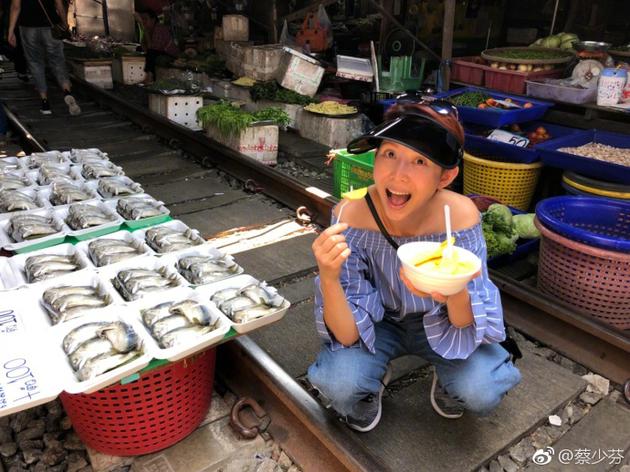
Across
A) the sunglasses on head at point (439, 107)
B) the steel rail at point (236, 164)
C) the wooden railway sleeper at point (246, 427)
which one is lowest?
the wooden railway sleeper at point (246, 427)

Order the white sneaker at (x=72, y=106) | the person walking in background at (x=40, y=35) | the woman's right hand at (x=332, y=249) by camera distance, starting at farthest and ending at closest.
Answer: the white sneaker at (x=72, y=106)
the person walking in background at (x=40, y=35)
the woman's right hand at (x=332, y=249)

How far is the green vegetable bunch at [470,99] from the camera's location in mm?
6012

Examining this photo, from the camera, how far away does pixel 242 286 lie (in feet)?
9.64

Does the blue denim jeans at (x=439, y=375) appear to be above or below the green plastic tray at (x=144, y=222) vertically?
below

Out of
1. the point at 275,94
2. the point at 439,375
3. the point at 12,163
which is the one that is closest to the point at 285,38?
the point at 275,94

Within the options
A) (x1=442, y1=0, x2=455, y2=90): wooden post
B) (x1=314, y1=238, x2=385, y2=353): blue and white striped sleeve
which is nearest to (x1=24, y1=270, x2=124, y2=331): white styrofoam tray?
(x1=314, y1=238, x2=385, y2=353): blue and white striped sleeve

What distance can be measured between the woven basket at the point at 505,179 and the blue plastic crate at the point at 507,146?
4.6 inches

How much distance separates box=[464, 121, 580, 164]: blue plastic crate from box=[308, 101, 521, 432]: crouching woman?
310 cm

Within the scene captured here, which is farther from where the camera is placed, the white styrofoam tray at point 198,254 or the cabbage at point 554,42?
the cabbage at point 554,42

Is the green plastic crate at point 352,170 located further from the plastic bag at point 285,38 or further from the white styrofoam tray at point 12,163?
the plastic bag at point 285,38

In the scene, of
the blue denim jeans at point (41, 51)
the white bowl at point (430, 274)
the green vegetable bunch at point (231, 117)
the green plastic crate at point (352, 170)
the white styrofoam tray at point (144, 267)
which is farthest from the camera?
the blue denim jeans at point (41, 51)

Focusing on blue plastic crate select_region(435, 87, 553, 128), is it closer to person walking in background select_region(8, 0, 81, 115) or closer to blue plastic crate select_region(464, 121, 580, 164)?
blue plastic crate select_region(464, 121, 580, 164)

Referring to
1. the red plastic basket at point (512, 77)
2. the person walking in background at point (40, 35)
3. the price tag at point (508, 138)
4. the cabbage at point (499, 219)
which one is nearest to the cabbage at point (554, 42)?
the red plastic basket at point (512, 77)

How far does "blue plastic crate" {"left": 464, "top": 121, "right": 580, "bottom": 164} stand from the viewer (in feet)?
17.0
